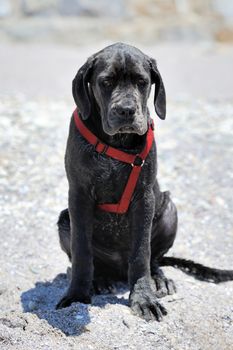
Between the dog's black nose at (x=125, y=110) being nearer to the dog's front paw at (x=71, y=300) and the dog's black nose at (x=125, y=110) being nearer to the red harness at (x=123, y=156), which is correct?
the red harness at (x=123, y=156)

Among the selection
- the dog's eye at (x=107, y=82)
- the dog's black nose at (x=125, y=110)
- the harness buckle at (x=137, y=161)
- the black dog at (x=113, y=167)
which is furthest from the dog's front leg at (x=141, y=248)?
the dog's eye at (x=107, y=82)

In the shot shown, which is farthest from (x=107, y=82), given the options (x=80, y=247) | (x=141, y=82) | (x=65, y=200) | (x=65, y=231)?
(x=65, y=200)

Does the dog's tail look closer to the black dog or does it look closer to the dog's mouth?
the black dog

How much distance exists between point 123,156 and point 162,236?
99 centimetres

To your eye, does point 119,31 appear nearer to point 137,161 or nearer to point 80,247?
point 137,161

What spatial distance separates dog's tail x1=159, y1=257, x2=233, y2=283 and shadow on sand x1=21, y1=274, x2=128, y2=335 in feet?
1.79

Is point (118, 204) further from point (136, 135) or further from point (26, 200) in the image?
point (26, 200)

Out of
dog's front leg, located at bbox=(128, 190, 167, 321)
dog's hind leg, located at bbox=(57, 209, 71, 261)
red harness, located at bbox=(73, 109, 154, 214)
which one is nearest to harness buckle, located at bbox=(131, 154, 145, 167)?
red harness, located at bbox=(73, 109, 154, 214)

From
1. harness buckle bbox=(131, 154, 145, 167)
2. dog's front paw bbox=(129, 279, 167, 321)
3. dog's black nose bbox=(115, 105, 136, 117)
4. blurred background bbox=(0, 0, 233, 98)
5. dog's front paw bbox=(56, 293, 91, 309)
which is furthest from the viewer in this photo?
blurred background bbox=(0, 0, 233, 98)

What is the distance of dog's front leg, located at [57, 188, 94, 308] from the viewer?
5.21m

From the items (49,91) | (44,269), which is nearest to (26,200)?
(44,269)

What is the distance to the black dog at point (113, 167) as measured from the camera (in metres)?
4.93

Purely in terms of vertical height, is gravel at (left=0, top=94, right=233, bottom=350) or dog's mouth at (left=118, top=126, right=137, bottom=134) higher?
dog's mouth at (left=118, top=126, right=137, bottom=134)

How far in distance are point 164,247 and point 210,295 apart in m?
0.53
